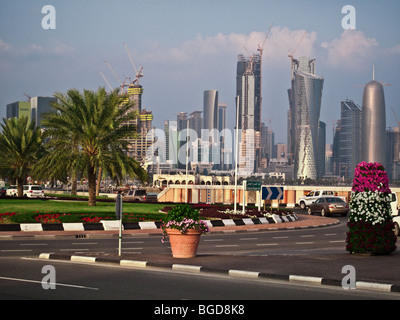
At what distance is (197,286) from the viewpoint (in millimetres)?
13109

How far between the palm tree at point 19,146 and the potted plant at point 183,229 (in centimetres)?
4678

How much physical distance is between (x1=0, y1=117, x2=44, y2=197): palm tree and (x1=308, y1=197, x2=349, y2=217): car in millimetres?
27607

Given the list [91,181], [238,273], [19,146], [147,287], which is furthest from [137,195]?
[147,287]

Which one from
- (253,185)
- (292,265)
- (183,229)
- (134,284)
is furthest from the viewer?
(253,185)

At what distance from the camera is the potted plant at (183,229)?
18.0 metres

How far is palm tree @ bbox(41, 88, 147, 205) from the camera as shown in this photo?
146ft

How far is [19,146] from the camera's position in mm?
63344

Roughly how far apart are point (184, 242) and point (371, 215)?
5374 millimetres

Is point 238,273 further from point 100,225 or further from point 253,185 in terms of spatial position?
point 253,185

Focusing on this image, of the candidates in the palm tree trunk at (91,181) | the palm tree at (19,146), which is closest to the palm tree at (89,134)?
the palm tree trunk at (91,181)

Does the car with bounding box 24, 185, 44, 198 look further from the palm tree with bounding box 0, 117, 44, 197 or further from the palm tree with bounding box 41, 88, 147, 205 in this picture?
the palm tree with bounding box 41, 88, 147, 205
